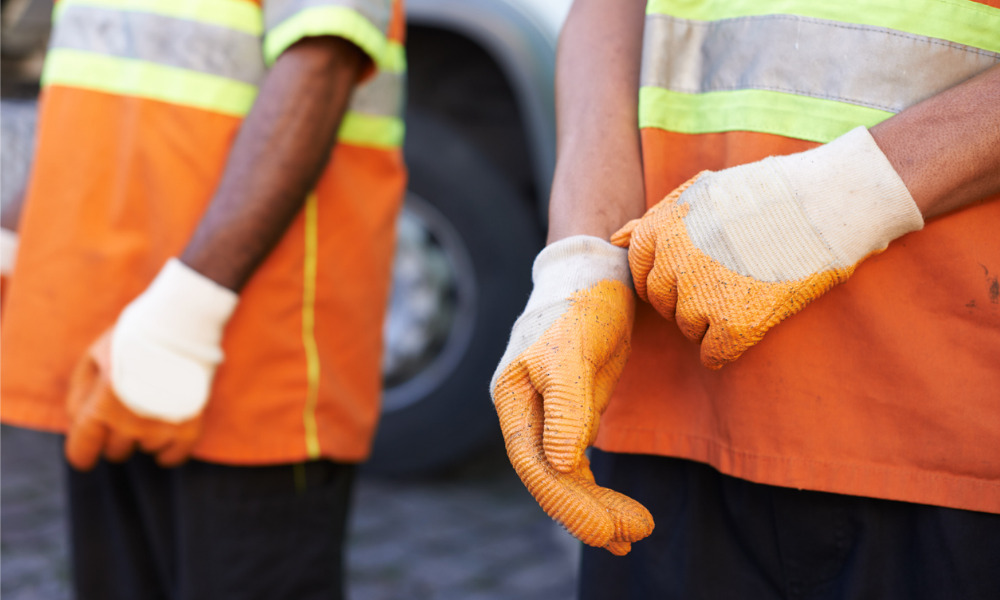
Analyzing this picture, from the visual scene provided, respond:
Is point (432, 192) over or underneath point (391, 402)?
over

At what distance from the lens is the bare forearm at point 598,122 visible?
776 mm

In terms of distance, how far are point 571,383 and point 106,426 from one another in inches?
27.2

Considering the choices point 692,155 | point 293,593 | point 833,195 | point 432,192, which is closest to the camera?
point 833,195

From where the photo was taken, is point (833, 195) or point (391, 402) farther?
point (391, 402)

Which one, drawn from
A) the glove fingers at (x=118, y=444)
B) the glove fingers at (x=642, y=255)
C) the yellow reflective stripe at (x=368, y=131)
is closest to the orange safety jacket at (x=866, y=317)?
the glove fingers at (x=642, y=255)

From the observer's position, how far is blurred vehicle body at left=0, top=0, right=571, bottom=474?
229cm

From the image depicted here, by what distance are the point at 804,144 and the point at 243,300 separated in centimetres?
75

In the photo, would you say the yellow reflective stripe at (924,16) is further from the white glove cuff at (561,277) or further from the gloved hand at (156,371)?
the gloved hand at (156,371)

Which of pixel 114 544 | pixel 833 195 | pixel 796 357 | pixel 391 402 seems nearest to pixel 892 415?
pixel 796 357

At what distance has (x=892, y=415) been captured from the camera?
0.66 meters

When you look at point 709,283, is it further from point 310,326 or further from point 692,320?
point 310,326

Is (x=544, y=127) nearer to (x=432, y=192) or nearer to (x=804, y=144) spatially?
(x=432, y=192)

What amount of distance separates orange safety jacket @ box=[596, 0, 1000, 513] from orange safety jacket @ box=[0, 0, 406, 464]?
558 mm

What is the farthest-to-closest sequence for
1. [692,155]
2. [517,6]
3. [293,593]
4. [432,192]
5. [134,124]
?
[432,192] → [517,6] → [293,593] → [134,124] → [692,155]
